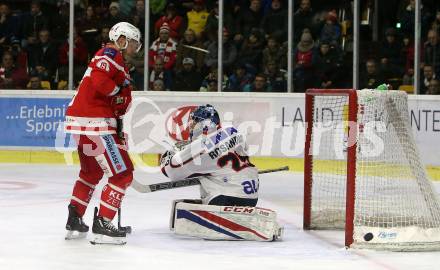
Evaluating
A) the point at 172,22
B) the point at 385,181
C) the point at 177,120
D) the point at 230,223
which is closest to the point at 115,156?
the point at 230,223

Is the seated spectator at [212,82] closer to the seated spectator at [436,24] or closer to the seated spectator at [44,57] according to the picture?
the seated spectator at [44,57]

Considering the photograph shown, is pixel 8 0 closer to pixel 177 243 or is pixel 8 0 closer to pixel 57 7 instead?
pixel 57 7

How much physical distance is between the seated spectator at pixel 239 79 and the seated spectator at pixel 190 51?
427mm

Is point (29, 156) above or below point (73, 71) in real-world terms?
below

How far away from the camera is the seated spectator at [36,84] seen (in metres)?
12.0

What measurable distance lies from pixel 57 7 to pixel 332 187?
5784 mm

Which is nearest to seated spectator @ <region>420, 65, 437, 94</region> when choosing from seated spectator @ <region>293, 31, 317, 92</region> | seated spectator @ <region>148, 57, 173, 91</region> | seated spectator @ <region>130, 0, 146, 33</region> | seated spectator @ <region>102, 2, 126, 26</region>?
seated spectator @ <region>293, 31, 317, 92</region>

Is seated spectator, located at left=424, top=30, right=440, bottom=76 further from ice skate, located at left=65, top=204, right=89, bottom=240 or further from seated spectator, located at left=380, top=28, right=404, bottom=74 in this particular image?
ice skate, located at left=65, top=204, right=89, bottom=240

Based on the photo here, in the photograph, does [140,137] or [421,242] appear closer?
[421,242]

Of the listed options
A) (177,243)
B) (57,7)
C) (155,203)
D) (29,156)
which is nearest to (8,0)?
(57,7)

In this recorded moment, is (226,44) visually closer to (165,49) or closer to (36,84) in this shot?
(165,49)

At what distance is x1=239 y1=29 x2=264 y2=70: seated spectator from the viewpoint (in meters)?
11.9

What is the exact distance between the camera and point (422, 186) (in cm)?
614

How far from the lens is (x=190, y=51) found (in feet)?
39.7
